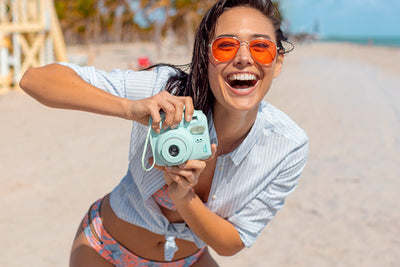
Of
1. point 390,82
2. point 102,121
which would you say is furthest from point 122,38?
point 102,121

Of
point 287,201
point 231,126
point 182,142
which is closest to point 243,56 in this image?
point 231,126

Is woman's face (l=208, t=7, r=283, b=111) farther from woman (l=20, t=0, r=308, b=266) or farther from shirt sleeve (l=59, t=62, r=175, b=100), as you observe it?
shirt sleeve (l=59, t=62, r=175, b=100)

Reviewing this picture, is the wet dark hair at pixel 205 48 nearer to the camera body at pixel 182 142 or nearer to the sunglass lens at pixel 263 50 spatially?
the sunglass lens at pixel 263 50

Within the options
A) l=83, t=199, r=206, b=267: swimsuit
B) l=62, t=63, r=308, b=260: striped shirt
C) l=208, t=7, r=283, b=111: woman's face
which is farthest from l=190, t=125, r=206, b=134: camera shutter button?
l=83, t=199, r=206, b=267: swimsuit

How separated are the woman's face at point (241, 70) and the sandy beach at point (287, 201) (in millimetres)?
2526

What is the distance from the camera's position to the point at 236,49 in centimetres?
147

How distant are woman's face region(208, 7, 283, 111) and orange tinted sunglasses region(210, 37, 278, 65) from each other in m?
0.01

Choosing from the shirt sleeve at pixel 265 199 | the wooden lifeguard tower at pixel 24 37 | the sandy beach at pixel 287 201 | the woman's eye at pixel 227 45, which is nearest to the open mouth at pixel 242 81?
the woman's eye at pixel 227 45

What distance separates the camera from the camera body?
1269 millimetres

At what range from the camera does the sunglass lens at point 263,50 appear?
147 cm

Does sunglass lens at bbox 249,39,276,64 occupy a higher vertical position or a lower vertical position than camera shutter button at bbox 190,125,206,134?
higher

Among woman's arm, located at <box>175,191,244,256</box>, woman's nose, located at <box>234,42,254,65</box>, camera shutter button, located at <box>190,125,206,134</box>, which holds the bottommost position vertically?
woman's arm, located at <box>175,191,244,256</box>

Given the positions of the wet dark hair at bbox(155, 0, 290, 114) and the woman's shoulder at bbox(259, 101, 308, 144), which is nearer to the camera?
the wet dark hair at bbox(155, 0, 290, 114)

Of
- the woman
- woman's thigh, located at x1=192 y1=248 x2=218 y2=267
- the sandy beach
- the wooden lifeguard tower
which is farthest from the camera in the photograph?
the wooden lifeguard tower
